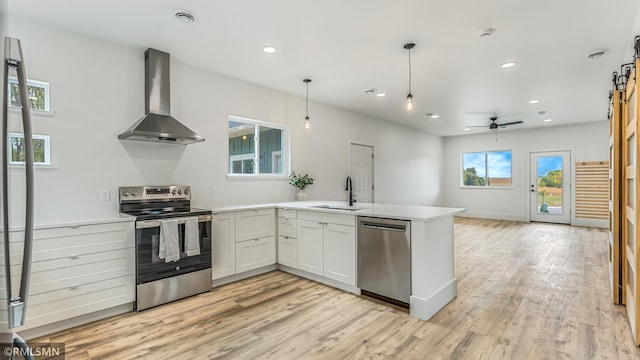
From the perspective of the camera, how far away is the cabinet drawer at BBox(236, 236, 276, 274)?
3738mm

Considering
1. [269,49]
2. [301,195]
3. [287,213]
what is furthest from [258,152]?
[269,49]

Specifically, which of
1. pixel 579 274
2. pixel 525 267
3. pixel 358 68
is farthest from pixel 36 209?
pixel 579 274

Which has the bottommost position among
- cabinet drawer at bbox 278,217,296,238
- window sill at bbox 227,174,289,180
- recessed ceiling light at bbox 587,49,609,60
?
cabinet drawer at bbox 278,217,296,238

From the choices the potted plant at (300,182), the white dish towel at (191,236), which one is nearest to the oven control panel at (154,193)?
the white dish towel at (191,236)

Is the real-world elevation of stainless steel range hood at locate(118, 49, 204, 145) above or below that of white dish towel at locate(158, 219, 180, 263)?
above

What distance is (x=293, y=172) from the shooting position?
5000 mm

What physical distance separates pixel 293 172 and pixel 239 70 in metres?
1.79

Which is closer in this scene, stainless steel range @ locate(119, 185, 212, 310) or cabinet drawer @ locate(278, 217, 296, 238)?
stainless steel range @ locate(119, 185, 212, 310)

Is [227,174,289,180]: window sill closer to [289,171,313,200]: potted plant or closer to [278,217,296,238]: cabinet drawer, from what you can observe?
[289,171,313,200]: potted plant

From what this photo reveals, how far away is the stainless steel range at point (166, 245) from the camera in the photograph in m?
2.93

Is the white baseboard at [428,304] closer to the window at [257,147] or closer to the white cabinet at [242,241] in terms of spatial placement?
the white cabinet at [242,241]

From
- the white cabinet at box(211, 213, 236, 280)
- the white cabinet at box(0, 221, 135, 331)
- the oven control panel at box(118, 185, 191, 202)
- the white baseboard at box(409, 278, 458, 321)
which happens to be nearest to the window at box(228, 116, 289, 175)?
the oven control panel at box(118, 185, 191, 202)

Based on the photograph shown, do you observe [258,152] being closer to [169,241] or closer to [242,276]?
[242,276]

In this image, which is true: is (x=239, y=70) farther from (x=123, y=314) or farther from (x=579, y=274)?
(x=579, y=274)
